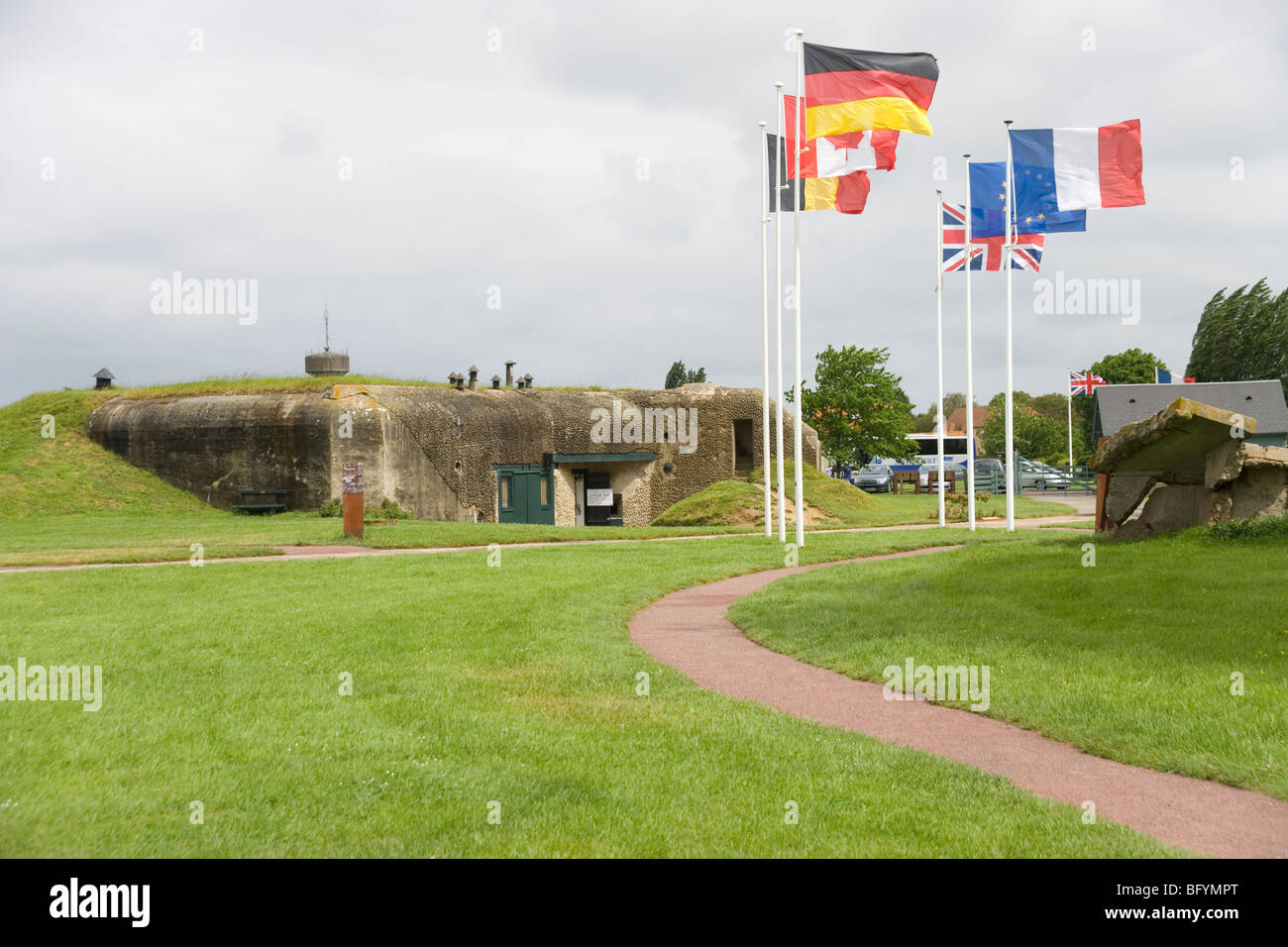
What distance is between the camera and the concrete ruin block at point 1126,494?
57.6 ft

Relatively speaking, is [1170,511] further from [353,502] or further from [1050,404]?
[1050,404]

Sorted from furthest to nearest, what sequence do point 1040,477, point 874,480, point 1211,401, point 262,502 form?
1. point 1040,477
2. point 874,480
3. point 1211,401
4. point 262,502

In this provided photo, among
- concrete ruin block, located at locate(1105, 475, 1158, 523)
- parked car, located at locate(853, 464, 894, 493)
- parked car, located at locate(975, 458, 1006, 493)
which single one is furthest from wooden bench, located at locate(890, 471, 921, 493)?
concrete ruin block, located at locate(1105, 475, 1158, 523)

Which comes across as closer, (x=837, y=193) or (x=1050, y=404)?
(x=837, y=193)

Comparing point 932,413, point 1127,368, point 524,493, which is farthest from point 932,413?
point 524,493

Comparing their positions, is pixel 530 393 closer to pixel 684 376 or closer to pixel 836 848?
pixel 684 376

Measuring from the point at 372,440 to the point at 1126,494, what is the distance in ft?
75.8

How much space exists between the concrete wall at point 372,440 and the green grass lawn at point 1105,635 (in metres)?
21.2

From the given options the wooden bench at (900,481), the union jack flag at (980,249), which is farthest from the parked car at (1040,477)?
the union jack flag at (980,249)

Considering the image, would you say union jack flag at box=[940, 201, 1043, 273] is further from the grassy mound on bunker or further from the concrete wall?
the concrete wall

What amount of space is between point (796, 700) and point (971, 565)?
7.60 metres

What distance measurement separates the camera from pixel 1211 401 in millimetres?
49938

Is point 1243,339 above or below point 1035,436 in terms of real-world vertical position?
above
